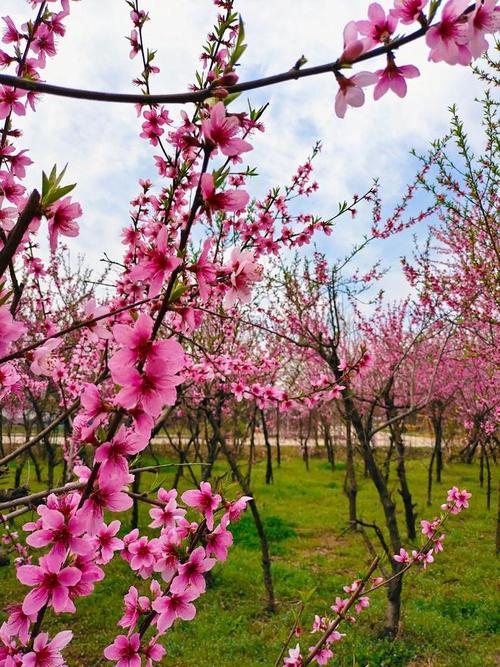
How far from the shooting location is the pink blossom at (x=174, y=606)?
1.40m

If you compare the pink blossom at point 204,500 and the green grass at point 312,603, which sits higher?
the pink blossom at point 204,500

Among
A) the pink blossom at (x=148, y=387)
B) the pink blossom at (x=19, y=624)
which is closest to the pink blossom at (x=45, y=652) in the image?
the pink blossom at (x=19, y=624)

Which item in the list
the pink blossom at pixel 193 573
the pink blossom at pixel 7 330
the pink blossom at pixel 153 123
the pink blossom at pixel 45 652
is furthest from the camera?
the pink blossom at pixel 153 123

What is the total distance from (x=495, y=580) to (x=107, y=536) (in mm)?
8526

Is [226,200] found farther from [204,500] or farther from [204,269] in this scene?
[204,500]

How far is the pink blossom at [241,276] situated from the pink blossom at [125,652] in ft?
3.68

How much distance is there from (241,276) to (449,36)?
2.20 ft

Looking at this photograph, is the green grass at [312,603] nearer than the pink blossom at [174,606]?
No

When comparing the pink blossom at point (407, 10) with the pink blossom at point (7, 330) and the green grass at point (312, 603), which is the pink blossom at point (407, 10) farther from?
the green grass at point (312, 603)

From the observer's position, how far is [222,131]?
965mm

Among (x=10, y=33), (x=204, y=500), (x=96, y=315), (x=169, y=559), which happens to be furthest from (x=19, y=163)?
(x=169, y=559)

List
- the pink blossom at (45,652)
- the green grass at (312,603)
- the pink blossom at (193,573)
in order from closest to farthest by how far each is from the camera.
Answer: the pink blossom at (45,652)
the pink blossom at (193,573)
the green grass at (312,603)

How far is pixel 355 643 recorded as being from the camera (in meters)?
5.51

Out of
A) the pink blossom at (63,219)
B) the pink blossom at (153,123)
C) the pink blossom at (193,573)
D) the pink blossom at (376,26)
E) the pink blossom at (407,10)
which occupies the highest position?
the pink blossom at (153,123)
